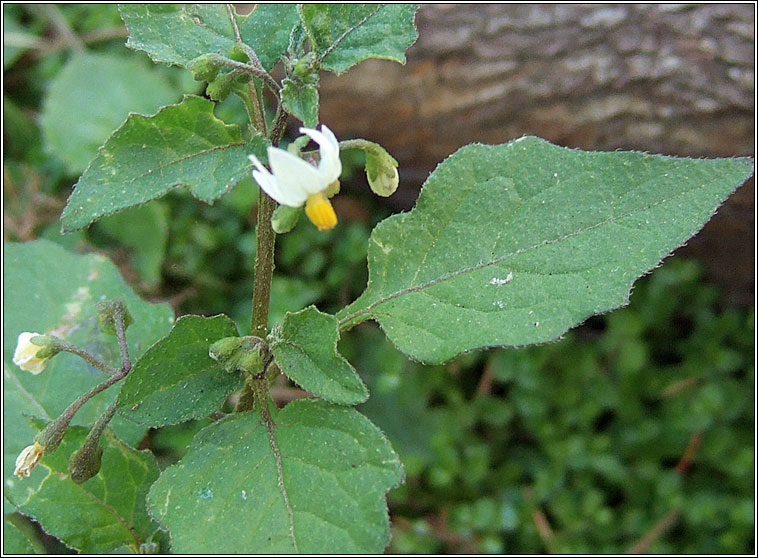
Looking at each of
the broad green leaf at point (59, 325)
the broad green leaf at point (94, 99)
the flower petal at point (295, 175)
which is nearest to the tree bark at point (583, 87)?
the broad green leaf at point (94, 99)

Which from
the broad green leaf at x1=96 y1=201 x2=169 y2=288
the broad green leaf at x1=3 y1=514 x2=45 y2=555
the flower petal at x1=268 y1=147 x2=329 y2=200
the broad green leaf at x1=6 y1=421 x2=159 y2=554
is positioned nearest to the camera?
the flower petal at x1=268 y1=147 x2=329 y2=200

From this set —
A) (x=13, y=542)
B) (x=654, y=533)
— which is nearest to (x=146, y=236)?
(x=13, y=542)

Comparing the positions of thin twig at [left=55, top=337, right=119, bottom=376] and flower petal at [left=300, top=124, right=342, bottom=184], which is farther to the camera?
thin twig at [left=55, top=337, right=119, bottom=376]

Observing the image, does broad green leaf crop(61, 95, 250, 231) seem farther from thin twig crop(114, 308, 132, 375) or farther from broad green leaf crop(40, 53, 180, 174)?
broad green leaf crop(40, 53, 180, 174)

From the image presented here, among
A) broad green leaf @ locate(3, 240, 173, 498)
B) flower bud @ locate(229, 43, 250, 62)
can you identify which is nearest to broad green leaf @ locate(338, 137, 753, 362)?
flower bud @ locate(229, 43, 250, 62)

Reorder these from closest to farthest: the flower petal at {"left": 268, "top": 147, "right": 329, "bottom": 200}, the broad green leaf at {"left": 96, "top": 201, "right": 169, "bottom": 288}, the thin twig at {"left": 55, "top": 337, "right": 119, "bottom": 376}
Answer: the flower petal at {"left": 268, "top": 147, "right": 329, "bottom": 200}, the thin twig at {"left": 55, "top": 337, "right": 119, "bottom": 376}, the broad green leaf at {"left": 96, "top": 201, "right": 169, "bottom": 288}

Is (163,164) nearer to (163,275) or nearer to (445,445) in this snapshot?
(445,445)
